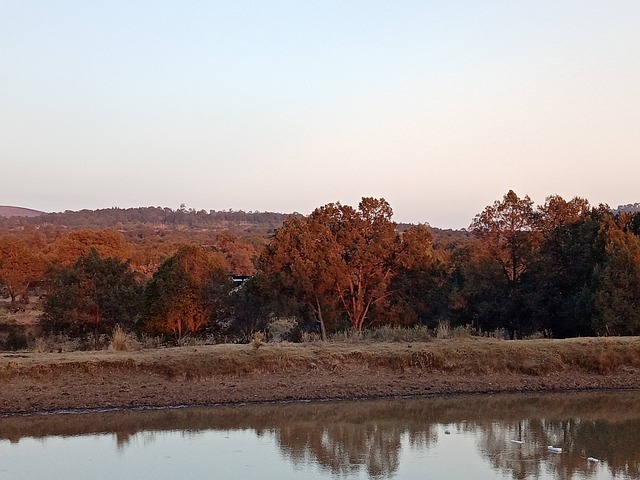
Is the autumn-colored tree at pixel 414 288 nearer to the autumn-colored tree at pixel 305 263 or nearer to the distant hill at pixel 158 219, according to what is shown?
the autumn-colored tree at pixel 305 263

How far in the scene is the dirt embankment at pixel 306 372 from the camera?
2089 centimetres

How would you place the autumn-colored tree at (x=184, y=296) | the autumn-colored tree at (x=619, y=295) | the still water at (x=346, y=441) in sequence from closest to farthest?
the still water at (x=346, y=441), the autumn-colored tree at (x=619, y=295), the autumn-colored tree at (x=184, y=296)

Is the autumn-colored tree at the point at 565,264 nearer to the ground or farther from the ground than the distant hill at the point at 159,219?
nearer to the ground

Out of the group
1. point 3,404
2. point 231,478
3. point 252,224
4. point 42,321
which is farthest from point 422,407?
point 252,224

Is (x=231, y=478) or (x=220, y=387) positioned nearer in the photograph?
(x=231, y=478)

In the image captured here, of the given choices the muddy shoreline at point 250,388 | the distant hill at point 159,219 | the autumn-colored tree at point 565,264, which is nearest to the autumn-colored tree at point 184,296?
the muddy shoreline at point 250,388

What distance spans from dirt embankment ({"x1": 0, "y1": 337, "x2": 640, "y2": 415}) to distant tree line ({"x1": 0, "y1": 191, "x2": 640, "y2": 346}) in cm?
484

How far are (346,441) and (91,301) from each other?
1658cm

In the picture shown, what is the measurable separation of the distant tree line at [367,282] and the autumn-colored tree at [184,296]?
1.6 inches

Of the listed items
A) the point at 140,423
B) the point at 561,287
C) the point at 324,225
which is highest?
the point at 324,225

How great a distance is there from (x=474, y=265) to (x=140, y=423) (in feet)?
53.9

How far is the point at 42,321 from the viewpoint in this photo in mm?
30359

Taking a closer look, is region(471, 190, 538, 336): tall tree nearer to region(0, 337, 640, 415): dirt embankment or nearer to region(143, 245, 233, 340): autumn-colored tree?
region(0, 337, 640, 415): dirt embankment

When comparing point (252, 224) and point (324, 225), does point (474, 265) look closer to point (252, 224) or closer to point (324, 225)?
point (324, 225)
